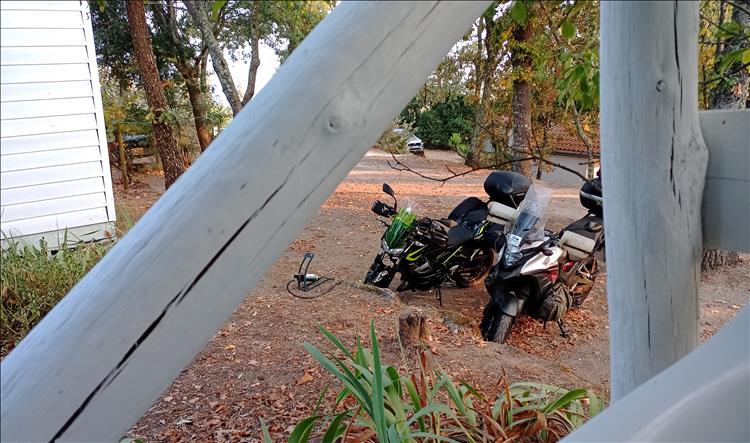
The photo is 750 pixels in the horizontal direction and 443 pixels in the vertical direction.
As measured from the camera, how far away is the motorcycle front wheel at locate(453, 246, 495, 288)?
15.5 feet

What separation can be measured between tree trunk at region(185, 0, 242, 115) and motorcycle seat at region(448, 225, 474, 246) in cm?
227

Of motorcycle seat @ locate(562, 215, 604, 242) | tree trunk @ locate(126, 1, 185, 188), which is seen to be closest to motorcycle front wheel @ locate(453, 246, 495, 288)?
motorcycle seat @ locate(562, 215, 604, 242)

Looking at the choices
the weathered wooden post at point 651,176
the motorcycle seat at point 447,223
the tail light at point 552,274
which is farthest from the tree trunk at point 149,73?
the weathered wooden post at point 651,176

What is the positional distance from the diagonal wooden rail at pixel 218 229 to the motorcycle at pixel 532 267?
3.26 metres

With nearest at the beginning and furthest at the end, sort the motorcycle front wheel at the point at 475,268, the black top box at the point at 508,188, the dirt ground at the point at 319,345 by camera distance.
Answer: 1. the dirt ground at the point at 319,345
2. the black top box at the point at 508,188
3. the motorcycle front wheel at the point at 475,268

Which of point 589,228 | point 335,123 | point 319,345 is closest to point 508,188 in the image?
point 589,228

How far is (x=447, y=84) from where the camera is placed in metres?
10.9

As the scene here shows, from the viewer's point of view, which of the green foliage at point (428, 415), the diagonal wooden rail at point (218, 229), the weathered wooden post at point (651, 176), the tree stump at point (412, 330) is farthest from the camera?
the tree stump at point (412, 330)

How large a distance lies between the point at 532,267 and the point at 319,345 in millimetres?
1713

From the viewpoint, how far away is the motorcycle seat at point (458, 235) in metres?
4.45

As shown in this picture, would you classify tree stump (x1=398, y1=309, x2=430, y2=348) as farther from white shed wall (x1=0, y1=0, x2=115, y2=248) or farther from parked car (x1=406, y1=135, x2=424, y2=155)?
parked car (x1=406, y1=135, x2=424, y2=155)

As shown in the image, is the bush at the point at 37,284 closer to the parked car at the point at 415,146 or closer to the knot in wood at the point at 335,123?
the knot in wood at the point at 335,123

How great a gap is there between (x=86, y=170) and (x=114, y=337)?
0.58 meters

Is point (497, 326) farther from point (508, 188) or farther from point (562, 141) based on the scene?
point (562, 141)
